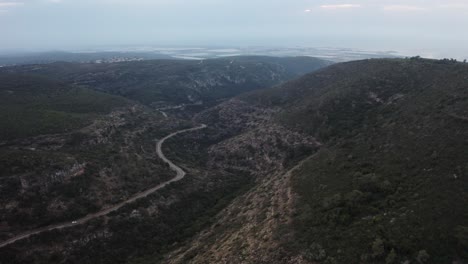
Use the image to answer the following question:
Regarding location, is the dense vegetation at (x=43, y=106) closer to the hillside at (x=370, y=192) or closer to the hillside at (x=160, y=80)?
the hillside at (x=160, y=80)

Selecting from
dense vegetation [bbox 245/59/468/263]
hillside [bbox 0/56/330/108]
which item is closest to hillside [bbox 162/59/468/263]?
dense vegetation [bbox 245/59/468/263]

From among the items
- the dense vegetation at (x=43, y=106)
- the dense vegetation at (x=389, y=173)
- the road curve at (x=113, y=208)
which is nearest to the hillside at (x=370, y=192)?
the dense vegetation at (x=389, y=173)

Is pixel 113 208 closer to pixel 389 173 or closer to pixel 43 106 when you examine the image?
pixel 389 173

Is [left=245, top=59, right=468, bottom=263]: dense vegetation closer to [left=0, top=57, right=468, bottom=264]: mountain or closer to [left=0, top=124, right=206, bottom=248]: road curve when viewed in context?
[left=0, top=57, right=468, bottom=264]: mountain

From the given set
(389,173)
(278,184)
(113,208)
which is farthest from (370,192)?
(113,208)

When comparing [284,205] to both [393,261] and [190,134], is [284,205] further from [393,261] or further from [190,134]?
[190,134]

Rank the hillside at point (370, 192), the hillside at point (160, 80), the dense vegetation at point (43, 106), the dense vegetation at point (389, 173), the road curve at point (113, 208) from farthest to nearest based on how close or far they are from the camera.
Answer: the hillside at point (160, 80)
the dense vegetation at point (43, 106)
the road curve at point (113, 208)
the hillside at point (370, 192)
the dense vegetation at point (389, 173)

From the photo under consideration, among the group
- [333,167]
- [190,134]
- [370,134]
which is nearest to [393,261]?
[333,167]
